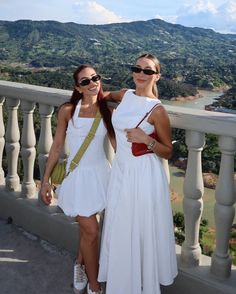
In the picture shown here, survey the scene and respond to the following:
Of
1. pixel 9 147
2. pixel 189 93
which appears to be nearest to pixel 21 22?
pixel 189 93

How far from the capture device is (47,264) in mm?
3188

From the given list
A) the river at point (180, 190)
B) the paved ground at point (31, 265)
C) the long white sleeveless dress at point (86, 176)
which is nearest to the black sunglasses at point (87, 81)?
the long white sleeveless dress at point (86, 176)

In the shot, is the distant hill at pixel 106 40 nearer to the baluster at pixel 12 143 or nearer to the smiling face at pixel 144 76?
the baluster at pixel 12 143

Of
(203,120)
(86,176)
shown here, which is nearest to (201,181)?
(203,120)

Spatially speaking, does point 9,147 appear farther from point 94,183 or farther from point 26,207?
point 94,183

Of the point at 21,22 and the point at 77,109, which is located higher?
the point at 21,22

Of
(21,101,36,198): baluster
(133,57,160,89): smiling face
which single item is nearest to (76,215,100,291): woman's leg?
(133,57,160,89): smiling face

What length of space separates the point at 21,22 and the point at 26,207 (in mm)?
156277

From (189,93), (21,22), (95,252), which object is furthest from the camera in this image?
(21,22)

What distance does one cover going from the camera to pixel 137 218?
2287 mm

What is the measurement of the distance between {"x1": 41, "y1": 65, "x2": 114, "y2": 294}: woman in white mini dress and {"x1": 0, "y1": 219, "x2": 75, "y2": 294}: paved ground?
16.1 inches

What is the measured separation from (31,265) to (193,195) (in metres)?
1.45

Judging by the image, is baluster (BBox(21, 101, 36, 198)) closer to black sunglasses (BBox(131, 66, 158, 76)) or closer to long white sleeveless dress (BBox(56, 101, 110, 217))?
long white sleeveless dress (BBox(56, 101, 110, 217))

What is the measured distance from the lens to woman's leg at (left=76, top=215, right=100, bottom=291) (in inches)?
103
